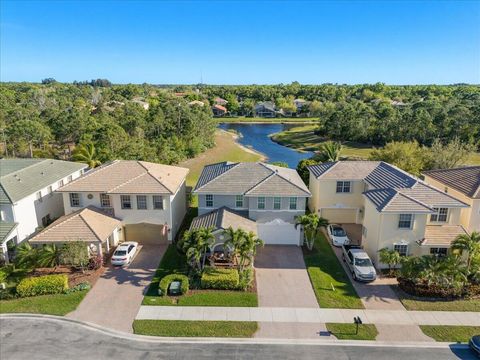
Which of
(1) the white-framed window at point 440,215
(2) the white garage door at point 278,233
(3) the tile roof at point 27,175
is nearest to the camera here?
(1) the white-framed window at point 440,215

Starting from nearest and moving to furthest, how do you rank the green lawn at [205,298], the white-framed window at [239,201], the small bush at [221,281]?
the green lawn at [205,298], the small bush at [221,281], the white-framed window at [239,201]

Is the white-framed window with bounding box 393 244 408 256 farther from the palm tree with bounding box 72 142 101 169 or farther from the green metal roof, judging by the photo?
the palm tree with bounding box 72 142 101 169

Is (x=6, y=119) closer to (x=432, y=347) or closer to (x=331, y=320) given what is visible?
(x=331, y=320)

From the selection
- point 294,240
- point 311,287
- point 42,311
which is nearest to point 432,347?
point 311,287

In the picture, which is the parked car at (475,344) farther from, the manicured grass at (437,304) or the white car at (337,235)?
the white car at (337,235)

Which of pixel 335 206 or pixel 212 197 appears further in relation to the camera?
pixel 335 206

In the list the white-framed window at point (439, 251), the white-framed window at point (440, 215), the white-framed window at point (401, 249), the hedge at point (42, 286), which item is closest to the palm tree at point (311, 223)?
the white-framed window at point (401, 249)
